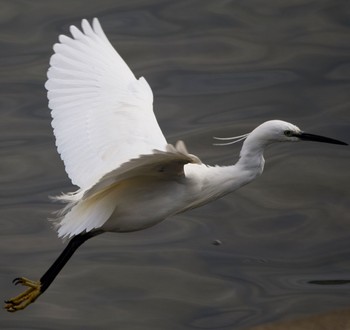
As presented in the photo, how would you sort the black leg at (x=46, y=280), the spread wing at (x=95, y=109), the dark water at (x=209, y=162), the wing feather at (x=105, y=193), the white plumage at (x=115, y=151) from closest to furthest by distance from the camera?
the wing feather at (x=105, y=193) < the white plumage at (x=115, y=151) < the spread wing at (x=95, y=109) < the black leg at (x=46, y=280) < the dark water at (x=209, y=162)

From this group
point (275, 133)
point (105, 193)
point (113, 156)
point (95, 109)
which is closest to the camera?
point (275, 133)

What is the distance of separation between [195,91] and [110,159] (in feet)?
12.7

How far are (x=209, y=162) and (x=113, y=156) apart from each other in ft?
9.64

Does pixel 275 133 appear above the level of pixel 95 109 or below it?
below

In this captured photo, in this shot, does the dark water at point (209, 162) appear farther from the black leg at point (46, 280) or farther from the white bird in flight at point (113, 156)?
the white bird in flight at point (113, 156)

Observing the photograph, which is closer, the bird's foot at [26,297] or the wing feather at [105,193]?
the wing feather at [105,193]

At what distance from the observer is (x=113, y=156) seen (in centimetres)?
640

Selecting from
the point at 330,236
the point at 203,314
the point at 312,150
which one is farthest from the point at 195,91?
the point at 203,314

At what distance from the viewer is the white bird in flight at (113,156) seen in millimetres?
6148

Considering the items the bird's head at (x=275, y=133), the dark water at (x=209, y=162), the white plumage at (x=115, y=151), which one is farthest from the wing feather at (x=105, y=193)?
the dark water at (x=209, y=162)

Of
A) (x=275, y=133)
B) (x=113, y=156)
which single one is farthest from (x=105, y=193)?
(x=275, y=133)

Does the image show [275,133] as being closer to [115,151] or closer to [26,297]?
[115,151]

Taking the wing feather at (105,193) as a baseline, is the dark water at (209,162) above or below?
below

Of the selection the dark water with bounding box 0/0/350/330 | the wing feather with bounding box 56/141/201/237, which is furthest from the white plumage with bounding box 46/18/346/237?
the dark water with bounding box 0/0/350/330
